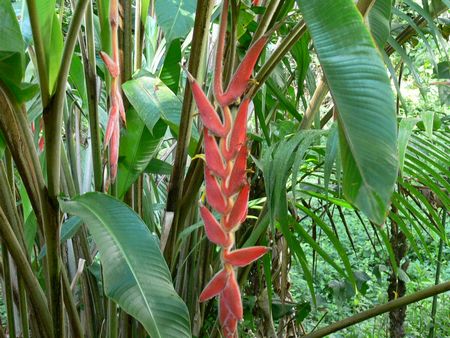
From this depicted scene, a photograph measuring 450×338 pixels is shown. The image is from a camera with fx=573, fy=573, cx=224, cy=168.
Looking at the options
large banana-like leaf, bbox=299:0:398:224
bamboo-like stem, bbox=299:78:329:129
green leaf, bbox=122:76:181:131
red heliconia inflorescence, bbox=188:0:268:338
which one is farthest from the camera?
bamboo-like stem, bbox=299:78:329:129

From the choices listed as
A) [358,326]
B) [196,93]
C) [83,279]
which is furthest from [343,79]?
[358,326]

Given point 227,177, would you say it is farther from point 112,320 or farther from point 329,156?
point 112,320

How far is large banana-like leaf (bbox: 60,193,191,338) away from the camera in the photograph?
0.45 metres

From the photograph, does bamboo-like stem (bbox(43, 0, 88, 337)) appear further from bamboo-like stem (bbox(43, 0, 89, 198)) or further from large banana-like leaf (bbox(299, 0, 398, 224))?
large banana-like leaf (bbox(299, 0, 398, 224))

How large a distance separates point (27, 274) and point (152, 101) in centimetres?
23

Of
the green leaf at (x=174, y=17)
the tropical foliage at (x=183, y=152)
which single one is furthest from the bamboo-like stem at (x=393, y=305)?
the green leaf at (x=174, y=17)

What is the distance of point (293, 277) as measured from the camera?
2004 mm

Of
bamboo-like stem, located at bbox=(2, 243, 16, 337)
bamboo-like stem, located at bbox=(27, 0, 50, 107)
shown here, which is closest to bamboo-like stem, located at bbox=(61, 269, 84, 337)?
bamboo-like stem, located at bbox=(2, 243, 16, 337)

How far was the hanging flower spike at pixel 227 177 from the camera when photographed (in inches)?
15.4

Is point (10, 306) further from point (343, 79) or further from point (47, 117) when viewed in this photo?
point (343, 79)

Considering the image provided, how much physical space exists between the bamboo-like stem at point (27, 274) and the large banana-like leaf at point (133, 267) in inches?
3.3

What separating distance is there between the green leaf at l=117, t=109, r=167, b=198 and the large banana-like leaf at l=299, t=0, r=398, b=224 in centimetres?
40

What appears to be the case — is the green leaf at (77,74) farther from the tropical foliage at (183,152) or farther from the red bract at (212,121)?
the red bract at (212,121)

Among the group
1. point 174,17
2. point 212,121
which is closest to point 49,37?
point 174,17
